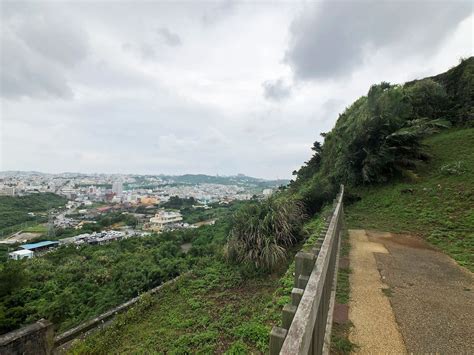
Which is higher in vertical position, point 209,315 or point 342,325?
point 342,325

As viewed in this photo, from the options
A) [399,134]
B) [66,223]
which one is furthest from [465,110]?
[66,223]

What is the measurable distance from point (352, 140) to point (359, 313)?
8.88 metres

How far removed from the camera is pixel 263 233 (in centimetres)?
643

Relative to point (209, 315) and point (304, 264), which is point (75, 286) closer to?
point (209, 315)

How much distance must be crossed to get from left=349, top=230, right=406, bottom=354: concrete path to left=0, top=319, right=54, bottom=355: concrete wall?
5.68 m

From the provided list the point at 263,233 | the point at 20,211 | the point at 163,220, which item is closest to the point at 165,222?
the point at 163,220

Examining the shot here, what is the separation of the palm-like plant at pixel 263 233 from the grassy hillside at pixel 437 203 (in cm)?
215

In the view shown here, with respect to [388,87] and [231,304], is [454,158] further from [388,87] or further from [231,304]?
[231,304]

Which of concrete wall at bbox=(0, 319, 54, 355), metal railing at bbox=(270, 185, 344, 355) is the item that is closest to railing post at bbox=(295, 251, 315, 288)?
metal railing at bbox=(270, 185, 344, 355)

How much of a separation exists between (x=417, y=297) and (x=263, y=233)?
12.1 ft

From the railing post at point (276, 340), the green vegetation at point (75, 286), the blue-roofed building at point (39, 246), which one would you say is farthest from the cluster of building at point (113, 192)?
the railing post at point (276, 340)

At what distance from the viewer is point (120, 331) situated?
5.88 m

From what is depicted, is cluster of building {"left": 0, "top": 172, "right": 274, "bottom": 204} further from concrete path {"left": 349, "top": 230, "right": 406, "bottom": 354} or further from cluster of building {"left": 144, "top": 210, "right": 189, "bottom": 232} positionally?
concrete path {"left": 349, "top": 230, "right": 406, "bottom": 354}

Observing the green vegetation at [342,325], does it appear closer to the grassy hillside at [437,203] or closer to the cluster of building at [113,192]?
the grassy hillside at [437,203]
